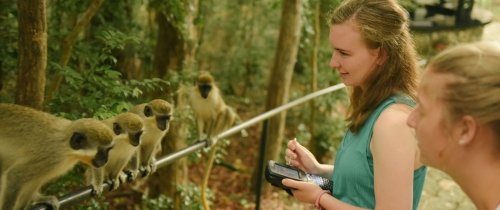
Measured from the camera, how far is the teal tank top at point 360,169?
1868 millimetres

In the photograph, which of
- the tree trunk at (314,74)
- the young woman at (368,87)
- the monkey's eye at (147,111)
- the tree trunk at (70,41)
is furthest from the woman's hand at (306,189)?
the tree trunk at (314,74)

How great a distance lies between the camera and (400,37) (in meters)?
1.94

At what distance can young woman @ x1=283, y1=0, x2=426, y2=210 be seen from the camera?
1.86m

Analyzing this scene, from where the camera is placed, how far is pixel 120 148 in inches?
128

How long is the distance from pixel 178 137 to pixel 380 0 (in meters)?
3.63

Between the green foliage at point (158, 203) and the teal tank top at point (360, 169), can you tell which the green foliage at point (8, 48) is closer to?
the green foliage at point (158, 203)

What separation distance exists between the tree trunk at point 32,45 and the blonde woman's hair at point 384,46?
169cm

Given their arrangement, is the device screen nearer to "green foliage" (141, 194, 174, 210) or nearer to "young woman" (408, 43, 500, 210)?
"young woman" (408, 43, 500, 210)

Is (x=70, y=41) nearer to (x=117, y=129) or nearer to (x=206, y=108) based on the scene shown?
(x=117, y=129)

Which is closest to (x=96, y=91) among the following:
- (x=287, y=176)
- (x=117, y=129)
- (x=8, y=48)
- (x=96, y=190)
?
(x=117, y=129)

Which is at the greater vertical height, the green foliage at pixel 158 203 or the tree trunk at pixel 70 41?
the tree trunk at pixel 70 41

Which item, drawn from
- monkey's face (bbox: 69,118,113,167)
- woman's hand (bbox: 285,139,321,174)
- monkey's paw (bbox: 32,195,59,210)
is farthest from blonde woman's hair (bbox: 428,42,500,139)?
monkey's face (bbox: 69,118,113,167)

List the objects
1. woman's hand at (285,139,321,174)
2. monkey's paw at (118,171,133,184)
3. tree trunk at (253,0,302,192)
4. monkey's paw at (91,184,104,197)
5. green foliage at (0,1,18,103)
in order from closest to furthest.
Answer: woman's hand at (285,139,321,174), monkey's paw at (91,184,104,197), monkey's paw at (118,171,133,184), green foliage at (0,1,18,103), tree trunk at (253,0,302,192)

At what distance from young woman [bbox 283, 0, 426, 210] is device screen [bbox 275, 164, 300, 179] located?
0.32 feet
